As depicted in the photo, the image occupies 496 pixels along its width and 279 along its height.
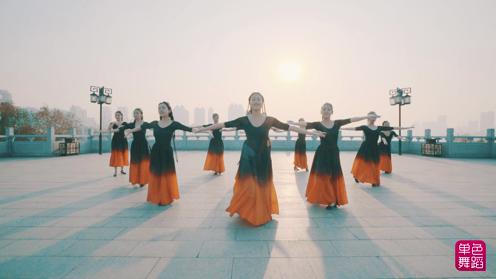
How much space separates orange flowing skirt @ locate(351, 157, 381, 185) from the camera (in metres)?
7.41

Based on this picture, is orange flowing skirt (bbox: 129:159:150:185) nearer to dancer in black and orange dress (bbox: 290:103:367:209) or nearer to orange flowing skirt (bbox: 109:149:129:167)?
orange flowing skirt (bbox: 109:149:129:167)

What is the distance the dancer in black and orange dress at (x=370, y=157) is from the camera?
741 centimetres

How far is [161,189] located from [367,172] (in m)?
5.51

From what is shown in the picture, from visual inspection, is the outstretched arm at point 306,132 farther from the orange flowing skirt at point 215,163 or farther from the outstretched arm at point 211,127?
the orange flowing skirt at point 215,163

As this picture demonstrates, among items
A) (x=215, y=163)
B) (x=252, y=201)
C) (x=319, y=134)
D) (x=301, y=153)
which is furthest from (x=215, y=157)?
(x=252, y=201)

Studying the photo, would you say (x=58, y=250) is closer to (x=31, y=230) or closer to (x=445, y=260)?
(x=31, y=230)

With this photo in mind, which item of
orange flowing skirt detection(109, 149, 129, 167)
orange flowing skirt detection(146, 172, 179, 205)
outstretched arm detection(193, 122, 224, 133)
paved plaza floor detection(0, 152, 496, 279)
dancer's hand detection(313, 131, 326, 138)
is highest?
outstretched arm detection(193, 122, 224, 133)

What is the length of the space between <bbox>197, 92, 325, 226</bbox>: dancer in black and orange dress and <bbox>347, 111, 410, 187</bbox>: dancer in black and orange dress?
383cm

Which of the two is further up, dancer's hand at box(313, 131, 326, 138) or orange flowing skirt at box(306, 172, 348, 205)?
dancer's hand at box(313, 131, 326, 138)

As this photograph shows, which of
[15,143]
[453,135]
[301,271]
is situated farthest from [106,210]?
[453,135]

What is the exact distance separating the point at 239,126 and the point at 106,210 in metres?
2.94

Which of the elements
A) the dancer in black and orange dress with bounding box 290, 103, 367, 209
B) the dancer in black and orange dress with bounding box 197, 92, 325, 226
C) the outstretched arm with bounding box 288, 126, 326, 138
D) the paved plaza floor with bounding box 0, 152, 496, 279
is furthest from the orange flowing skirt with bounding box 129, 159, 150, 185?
the outstretched arm with bounding box 288, 126, 326, 138

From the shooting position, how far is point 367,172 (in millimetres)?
7551

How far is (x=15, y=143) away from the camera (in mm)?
16516
